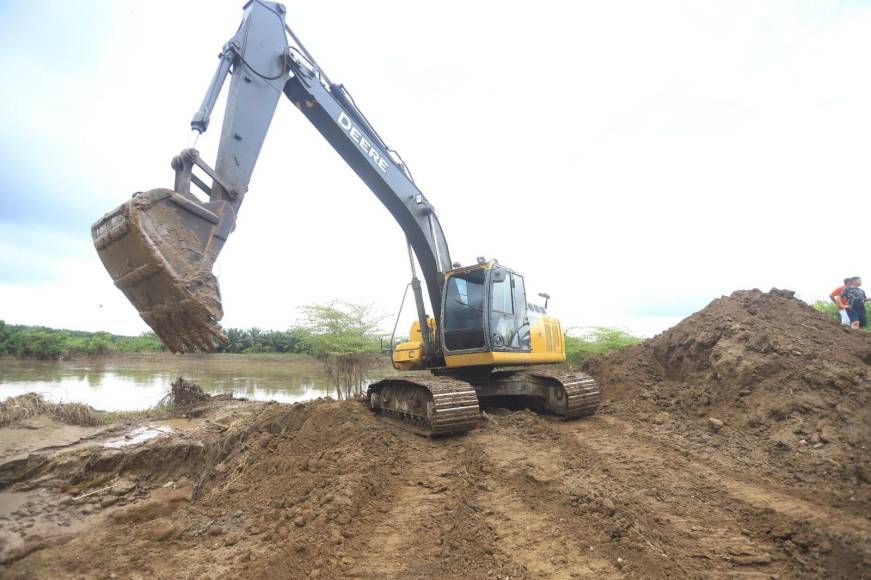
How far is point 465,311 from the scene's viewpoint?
7.14 metres

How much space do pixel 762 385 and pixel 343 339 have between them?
10998 millimetres

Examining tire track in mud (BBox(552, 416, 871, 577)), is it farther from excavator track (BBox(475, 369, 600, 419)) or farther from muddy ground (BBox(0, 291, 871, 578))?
excavator track (BBox(475, 369, 600, 419))

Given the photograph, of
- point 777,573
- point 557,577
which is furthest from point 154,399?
point 777,573

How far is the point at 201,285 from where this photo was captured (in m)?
4.20

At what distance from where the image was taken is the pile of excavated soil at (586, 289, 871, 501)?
→ 16.9 feet

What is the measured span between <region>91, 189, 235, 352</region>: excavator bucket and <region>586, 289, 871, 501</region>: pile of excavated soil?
559 cm

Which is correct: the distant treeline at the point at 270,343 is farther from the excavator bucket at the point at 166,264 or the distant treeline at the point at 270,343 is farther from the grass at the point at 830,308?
the excavator bucket at the point at 166,264

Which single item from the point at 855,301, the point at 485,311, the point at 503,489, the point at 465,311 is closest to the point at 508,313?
the point at 485,311

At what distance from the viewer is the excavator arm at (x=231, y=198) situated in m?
4.08

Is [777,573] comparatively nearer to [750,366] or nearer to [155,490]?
[750,366]

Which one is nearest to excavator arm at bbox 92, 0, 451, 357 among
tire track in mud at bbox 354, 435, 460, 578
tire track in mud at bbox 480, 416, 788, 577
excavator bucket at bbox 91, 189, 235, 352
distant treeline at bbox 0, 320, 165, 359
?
excavator bucket at bbox 91, 189, 235, 352

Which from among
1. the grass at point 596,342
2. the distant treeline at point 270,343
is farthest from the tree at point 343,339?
the grass at point 596,342

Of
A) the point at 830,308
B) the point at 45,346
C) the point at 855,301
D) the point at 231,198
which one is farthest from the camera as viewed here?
the point at 45,346

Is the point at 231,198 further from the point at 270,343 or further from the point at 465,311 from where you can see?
the point at 270,343
